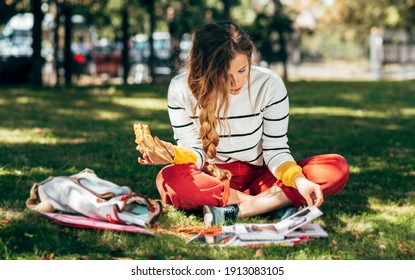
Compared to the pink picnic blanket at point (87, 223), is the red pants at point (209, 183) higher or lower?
higher

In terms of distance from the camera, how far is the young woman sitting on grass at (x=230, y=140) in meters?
3.78

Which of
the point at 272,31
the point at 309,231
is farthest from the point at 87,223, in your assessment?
the point at 272,31

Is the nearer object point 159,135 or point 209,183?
point 209,183

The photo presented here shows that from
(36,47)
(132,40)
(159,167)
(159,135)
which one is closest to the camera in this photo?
(159,167)

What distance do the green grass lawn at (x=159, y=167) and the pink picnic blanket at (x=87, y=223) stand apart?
0.03 m

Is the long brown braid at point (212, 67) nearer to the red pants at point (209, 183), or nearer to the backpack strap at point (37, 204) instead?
the red pants at point (209, 183)

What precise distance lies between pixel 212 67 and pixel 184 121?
44cm

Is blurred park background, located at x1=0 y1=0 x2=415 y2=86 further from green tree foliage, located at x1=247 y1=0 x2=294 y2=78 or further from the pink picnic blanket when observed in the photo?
the pink picnic blanket

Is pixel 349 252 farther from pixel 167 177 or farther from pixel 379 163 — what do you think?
pixel 379 163

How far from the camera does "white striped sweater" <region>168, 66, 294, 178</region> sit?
4004mm

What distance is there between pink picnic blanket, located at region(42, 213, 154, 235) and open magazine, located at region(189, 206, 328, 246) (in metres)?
0.35

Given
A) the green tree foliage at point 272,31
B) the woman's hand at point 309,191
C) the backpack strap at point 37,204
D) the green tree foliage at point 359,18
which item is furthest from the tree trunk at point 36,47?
the green tree foliage at point 359,18

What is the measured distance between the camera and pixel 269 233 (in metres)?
3.53

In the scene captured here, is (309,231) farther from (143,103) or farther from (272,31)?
(272,31)
